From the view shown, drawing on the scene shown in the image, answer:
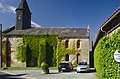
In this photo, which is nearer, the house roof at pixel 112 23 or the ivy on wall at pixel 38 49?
the house roof at pixel 112 23

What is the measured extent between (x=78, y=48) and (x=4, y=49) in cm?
1510

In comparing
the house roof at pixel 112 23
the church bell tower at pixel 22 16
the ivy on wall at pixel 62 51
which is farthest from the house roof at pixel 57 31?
the house roof at pixel 112 23

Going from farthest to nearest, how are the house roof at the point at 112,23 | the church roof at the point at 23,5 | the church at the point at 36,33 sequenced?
the church roof at the point at 23,5, the church at the point at 36,33, the house roof at the point at 112,23

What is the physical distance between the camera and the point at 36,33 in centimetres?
5891

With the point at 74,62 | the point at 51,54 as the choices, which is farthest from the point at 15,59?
the point at 74,62

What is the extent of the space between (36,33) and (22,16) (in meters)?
6.81

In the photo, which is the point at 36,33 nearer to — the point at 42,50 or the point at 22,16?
the point at 42,50

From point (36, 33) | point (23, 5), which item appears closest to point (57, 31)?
point (36, 33)

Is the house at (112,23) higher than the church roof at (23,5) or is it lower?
lower

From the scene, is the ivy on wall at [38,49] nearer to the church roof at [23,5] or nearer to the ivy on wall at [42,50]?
the ivy on wall at [42,50]

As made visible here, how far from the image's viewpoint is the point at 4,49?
196 ft

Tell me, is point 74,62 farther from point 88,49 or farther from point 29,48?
point 29,48

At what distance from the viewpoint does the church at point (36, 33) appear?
57250mm

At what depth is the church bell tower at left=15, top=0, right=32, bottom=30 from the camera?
63.1m
